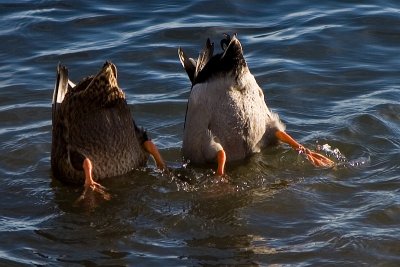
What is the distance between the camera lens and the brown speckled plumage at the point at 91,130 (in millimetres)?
7266

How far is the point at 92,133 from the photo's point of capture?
24.4 feet

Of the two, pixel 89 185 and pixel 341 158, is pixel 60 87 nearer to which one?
pixel 89 185

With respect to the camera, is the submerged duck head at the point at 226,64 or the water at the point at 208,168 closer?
the water at the point at 208,168

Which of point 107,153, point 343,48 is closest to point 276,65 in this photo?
point 343,48

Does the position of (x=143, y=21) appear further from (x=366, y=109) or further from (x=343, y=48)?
(x=366, y=109)

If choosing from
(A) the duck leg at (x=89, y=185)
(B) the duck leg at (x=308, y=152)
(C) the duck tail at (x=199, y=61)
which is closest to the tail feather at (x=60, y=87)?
(A) the duck leg at (x=89, y=185)

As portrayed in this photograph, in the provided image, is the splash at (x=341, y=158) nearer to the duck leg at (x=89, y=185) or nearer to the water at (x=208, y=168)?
the water at (x=208, y=168)

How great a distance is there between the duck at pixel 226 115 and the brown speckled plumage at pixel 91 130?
19.9 inches

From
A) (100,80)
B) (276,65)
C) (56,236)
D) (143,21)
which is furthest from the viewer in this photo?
(143,21)

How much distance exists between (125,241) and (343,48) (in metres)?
4.74

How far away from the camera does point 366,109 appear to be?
872 centimetres

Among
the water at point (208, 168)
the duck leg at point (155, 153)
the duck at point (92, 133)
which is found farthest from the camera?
the duck leg at point (155, 153)

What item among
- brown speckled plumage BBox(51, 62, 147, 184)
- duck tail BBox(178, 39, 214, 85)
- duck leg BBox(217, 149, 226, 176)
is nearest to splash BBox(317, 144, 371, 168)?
duck leg BBox(217, 149, 226, 176)

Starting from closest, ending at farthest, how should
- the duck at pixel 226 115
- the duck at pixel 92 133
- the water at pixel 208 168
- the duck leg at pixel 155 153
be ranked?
the water at pixel 208 168 → the duck at pixel 92 133 → the duck at pixel 226 115 → the duck leg at pixel 155 153
